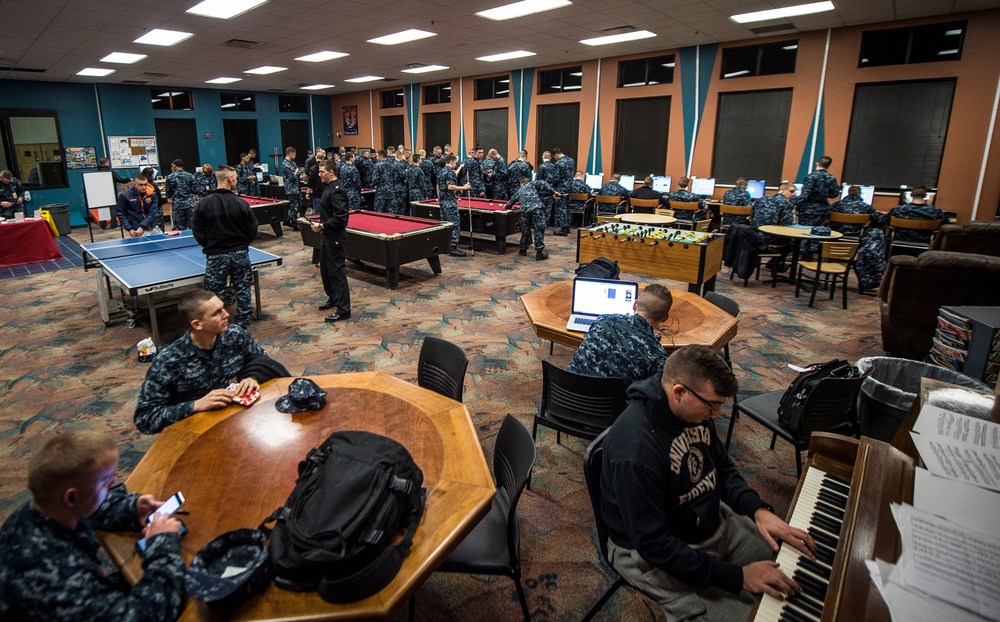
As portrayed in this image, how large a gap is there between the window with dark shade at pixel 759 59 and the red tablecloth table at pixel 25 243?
11.6m

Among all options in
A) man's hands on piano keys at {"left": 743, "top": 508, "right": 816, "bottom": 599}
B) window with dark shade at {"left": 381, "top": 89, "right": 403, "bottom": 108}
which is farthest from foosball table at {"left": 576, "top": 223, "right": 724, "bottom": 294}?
window with dark shade at {"left": 381, "top": 89, "right": 403, "bottom": 108}

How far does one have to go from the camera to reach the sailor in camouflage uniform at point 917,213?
694 cm

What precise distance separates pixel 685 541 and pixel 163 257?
226 inches

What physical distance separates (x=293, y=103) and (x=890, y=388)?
17570 mm

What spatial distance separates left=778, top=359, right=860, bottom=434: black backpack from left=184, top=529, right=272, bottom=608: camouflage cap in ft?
8.09

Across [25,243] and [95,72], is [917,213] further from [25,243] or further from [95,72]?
[95,72]

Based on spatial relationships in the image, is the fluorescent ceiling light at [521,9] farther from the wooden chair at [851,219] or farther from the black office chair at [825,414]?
the black office chair at [825,414]

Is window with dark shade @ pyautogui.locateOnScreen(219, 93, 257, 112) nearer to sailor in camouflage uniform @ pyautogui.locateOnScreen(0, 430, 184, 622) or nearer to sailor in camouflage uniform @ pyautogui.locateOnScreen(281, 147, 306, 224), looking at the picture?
sailor in camouflage uniform @ pyautogui.locateOnScreen(281, 147, 306, 224)

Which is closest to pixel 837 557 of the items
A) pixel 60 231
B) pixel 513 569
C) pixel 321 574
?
pixel 513 569

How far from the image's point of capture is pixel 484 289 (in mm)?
6902

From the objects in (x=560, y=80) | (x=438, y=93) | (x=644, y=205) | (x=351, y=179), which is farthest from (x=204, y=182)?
(x=644, y=205)

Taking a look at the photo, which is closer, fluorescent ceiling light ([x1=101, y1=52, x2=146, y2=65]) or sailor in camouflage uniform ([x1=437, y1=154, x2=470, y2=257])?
sailor in camouflage uniform ([x1=437, y1=154, x2=470, y2=257])

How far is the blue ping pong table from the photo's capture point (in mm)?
4605

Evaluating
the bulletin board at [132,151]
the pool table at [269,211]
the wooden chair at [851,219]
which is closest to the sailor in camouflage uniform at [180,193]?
the pool table at [269,211]
